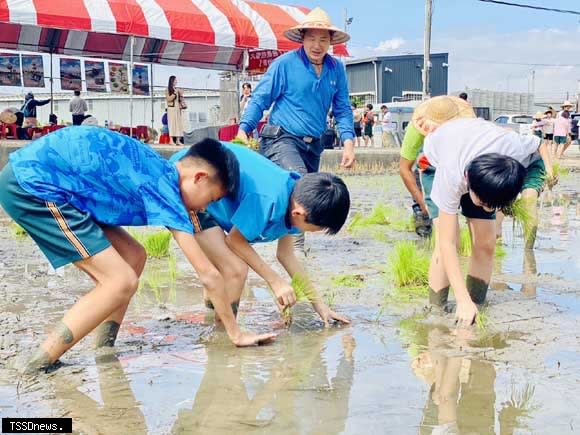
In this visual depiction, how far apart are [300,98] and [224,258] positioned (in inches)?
80.8

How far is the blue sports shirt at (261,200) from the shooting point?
346 centimetres

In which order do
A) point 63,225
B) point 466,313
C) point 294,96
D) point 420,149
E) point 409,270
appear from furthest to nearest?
point 420,149 < point 294,96 < point 409,270 < point 466,313 < point 63,225

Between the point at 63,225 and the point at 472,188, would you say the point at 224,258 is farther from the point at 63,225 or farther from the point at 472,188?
the point at 472,188

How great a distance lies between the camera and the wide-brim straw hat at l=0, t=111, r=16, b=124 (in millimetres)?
16078

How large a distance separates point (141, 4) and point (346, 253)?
11283 mm

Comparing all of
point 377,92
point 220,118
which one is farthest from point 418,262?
point 377,92

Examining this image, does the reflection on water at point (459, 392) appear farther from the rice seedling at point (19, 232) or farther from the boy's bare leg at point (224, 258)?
the rice seedling at point (19, 232)

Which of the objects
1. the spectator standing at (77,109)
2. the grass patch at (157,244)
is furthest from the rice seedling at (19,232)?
the spectator standing at (77,109)

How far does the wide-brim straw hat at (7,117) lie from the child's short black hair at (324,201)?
14.1m

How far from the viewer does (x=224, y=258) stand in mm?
3822

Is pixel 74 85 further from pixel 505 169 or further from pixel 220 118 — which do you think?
pixel 505 169

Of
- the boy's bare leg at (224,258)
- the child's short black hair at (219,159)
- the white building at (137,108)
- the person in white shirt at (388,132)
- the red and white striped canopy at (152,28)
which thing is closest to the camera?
the child's short black hair at (219,159)

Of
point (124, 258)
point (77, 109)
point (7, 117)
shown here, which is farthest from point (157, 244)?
point (77, 109)

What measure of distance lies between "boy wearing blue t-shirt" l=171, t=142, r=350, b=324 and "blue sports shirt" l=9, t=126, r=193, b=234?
0.38 metres
